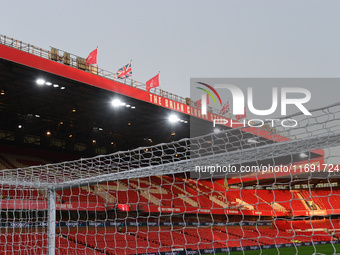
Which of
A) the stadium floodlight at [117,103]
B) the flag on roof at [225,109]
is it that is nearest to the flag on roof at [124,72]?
the stadium floodlight at [117,103]

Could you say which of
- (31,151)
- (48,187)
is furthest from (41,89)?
(48,187)

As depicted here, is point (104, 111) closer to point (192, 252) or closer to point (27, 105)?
point (27, 105)

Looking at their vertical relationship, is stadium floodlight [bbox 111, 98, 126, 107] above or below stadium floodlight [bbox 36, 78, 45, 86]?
below

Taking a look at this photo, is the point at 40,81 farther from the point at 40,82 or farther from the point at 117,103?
the point at 117,103

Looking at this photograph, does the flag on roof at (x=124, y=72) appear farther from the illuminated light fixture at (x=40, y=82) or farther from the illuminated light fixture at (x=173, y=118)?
the illuminated light fixture at (x=40, y=82)

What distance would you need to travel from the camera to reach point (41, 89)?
15.8 meters

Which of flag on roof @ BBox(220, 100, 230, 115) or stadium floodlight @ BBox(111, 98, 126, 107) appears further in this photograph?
flag on roof @ BBox(220, 100, 230, 115)

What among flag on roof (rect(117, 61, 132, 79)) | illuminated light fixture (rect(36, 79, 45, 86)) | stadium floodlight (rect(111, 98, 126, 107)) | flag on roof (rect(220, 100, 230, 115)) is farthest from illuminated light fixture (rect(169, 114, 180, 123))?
illuminated light fixture (rect(36, 79, 45, 86))

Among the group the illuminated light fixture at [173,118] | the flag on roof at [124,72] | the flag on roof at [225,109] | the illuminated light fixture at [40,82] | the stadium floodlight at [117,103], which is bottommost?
the illuminated light fixture at [173,118]

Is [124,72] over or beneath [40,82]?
over

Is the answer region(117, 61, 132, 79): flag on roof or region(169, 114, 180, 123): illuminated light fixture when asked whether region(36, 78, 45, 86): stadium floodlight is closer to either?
region(117, 61, 132, 79): flag on roof

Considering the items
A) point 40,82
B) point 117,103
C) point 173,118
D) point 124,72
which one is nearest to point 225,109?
point 173,118

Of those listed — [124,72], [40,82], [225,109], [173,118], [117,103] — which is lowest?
[173,118]

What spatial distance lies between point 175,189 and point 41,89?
13005 millimetres
